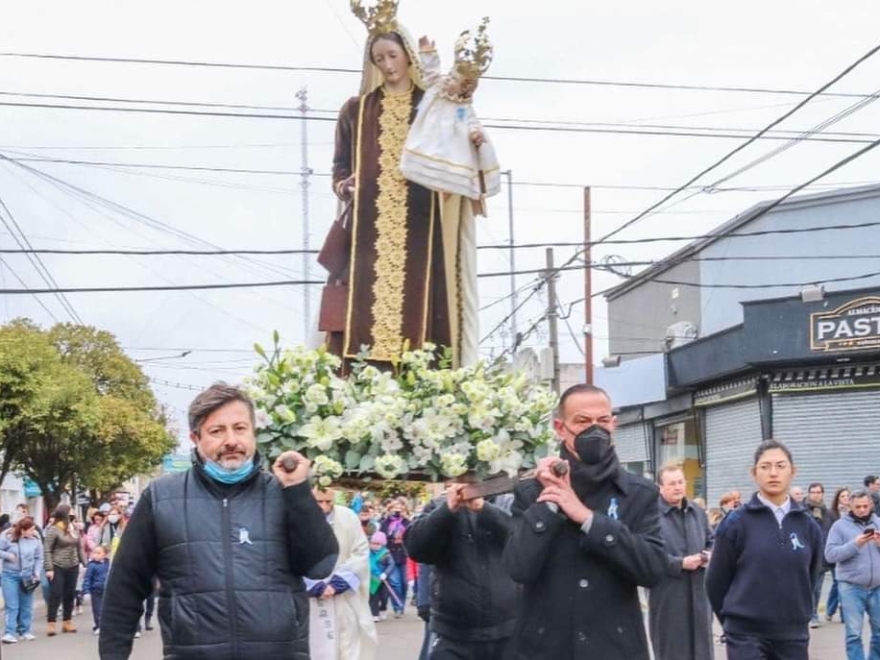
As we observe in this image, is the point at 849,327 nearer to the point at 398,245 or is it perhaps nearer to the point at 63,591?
the point at 63,591

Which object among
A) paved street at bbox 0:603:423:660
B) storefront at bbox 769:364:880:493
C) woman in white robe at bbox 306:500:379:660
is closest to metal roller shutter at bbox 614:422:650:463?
storefront at bbox 769:364:880:493

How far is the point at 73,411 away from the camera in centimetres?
4088

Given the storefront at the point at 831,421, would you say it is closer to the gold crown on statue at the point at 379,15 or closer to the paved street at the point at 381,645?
the paved street at the point at 381,645

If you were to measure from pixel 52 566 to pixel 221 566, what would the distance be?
1769 centimetres

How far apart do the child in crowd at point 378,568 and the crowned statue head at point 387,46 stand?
13.0 meters

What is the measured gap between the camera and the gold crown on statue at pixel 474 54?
26.4ft

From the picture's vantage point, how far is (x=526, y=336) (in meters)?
44.2

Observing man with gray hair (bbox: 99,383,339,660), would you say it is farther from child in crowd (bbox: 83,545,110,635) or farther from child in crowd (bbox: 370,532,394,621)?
child in crowd (bbox: 83,545,110,635)

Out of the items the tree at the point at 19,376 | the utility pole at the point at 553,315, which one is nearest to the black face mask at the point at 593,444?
the tree at the point at 19,376

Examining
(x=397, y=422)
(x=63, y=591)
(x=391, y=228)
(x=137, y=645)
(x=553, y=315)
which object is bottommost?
(x=137, y=645)

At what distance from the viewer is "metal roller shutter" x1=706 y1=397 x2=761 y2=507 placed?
2972cm

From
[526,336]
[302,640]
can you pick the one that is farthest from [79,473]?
[302,640]

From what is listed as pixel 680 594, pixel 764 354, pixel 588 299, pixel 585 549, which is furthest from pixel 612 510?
pixel 588 299

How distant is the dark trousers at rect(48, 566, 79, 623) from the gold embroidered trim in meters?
14.1
